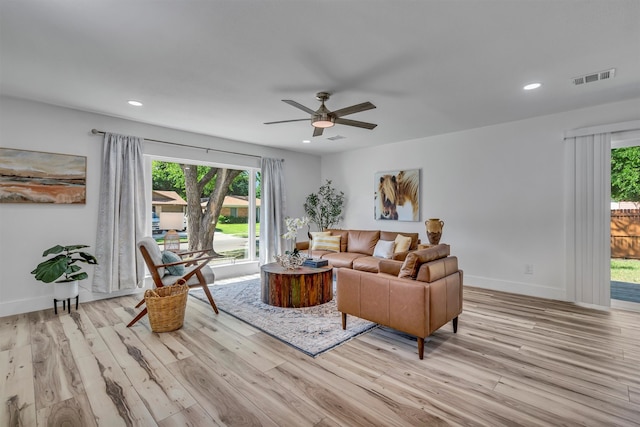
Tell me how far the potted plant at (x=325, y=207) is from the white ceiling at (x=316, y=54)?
2847 mm

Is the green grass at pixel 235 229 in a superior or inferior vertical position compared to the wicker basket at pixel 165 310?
superior

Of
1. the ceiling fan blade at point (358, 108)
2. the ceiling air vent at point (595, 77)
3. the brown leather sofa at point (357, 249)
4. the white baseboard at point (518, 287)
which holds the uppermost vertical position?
the ceiling air vent at point (595, 77)

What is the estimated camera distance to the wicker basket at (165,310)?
116 inches

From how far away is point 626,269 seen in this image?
4.05m

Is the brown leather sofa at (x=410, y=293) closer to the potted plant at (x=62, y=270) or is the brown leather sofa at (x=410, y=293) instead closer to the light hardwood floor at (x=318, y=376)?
the light hardwood floor at (x=318, y=376)

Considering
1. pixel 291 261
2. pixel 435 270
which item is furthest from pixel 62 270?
pixel 435 270

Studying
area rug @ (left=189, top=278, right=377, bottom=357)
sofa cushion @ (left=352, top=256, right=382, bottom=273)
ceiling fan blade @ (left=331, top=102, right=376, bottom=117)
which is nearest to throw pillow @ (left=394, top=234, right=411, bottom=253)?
sofa cushion @ (left=352, top=256, right=382, bottom=273)

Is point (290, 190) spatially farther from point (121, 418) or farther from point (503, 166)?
point (121, 418)

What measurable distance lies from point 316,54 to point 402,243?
319 cm

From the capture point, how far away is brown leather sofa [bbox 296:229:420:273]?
468 centimetres

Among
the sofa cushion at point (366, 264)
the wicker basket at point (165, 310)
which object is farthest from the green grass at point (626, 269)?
the wicker basket at point (165, 310)

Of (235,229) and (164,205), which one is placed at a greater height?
(164,205)

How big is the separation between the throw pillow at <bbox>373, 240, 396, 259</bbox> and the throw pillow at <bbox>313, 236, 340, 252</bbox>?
0.76 metres

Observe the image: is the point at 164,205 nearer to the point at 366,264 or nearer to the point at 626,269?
the point at 366,264
